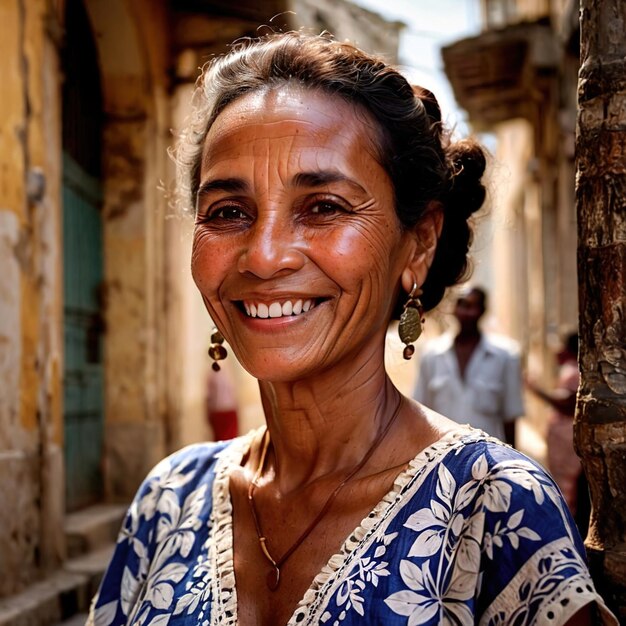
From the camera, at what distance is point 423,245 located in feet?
5.99

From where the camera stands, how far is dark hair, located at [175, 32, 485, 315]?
1708 millimetres

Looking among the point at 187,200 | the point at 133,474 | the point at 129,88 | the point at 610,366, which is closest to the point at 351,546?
the point at 610,366

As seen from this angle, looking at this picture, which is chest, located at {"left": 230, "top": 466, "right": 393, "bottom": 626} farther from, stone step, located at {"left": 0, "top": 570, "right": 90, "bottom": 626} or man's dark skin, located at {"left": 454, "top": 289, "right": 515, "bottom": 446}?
man's dark skin, located at {"left": 454, "top": 289, "right": 515, "bottom": 446}

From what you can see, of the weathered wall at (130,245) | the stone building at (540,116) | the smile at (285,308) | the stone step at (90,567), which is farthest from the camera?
the stone building at (540,116)

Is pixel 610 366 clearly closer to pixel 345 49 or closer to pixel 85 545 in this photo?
pixel 345 49

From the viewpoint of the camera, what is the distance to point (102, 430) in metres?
6.84

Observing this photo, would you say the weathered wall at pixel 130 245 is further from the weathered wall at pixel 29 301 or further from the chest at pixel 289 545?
the chest at pixel 289 545

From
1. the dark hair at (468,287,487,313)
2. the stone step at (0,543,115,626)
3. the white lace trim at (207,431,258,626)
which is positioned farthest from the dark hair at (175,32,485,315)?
the dark hair at (468,287,487,313)

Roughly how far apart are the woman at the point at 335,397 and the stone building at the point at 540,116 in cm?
541

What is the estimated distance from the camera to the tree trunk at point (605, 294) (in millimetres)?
1466

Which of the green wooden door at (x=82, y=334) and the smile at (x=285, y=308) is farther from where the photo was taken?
the green wooden door at (x=82, y=334)

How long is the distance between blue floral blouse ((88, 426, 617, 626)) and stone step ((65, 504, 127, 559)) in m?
3.59

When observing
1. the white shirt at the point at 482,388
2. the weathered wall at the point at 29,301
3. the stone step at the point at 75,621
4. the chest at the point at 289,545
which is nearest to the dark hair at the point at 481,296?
the white shirt at the point at 482,388

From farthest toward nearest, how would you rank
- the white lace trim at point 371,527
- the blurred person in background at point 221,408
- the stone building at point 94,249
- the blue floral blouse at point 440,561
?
the blurred person in background at point 221,408 < the stone building at point 94,249 < the white lace trim at point 371,527 < the blue floral blouse at point 440,561
